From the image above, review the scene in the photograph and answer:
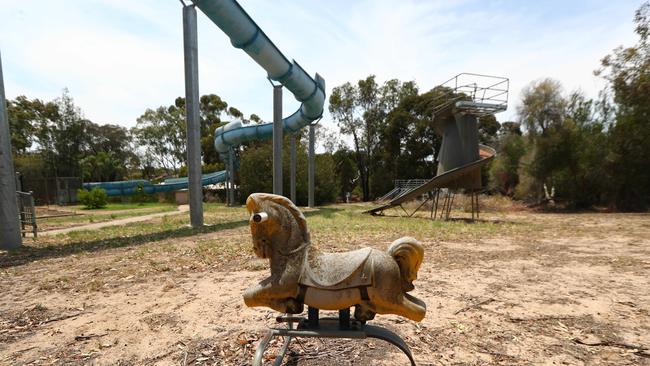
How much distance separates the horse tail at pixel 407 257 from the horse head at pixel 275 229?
669 millimetres

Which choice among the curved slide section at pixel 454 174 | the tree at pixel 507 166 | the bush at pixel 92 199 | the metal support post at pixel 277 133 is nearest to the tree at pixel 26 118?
the bush at pixel 92 199

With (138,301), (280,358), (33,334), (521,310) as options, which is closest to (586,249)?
(521,310)

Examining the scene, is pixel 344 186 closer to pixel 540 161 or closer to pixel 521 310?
pixel 540 161

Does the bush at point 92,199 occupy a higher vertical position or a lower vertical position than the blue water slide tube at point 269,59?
lower

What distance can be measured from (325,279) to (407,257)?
1.91 ft

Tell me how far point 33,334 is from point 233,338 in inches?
84.1

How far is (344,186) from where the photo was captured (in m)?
35.9

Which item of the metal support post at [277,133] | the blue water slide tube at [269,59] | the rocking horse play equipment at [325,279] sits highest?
the blue water slide tube at [269,59]

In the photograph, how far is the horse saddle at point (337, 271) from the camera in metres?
2.08

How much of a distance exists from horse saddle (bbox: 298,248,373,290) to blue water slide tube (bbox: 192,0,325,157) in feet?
33.9

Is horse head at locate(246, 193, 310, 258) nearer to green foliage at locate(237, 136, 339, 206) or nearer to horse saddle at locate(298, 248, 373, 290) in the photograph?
horse saddle at locate(298, 248, 373, 290)

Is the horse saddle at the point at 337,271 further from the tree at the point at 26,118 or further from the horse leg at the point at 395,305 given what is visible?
the tree at the point at 26,118

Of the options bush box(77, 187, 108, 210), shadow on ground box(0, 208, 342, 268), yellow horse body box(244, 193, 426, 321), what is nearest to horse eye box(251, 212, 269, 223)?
yellow horse body box(244, 193, 426, 321)

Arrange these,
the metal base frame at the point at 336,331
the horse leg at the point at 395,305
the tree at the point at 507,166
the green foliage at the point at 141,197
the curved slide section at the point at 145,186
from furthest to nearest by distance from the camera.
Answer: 1. the curved slide section at the point at 145,186
2. the green foliage at the point at 141,197
3. the tree at the point at 507,166
4. the metal base frame at the point at 336,331
5. the horse leg at the point at 395,305
